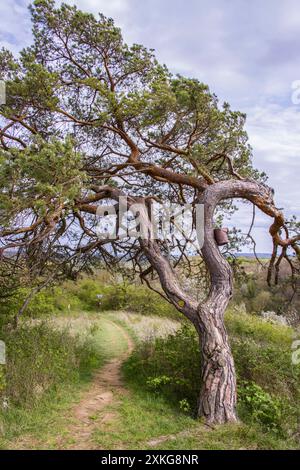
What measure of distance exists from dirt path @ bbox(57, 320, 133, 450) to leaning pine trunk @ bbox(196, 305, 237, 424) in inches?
54.2

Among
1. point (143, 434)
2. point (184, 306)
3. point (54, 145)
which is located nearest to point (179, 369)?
point (184, 306)

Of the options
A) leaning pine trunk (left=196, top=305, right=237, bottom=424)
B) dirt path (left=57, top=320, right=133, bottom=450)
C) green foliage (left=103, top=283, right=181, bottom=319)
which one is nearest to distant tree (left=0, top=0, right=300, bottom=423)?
leaning pine trunk (left=196, top=305, right=237, bottom=424)

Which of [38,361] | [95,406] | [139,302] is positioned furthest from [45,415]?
[139,302]

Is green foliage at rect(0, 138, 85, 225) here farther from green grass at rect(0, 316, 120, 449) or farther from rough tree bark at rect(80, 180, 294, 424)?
green grass at rect(0, 316, 120, 449)

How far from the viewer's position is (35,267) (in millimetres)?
6844

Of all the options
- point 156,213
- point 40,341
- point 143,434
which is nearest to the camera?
point 143,434

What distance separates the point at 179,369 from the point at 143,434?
158 centimetres

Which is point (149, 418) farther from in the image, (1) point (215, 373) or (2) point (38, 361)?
(2) point (38, 361)

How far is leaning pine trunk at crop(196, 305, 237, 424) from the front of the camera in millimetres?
4883

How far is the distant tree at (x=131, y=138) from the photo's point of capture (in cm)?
523

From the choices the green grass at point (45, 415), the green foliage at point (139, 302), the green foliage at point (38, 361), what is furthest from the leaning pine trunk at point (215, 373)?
the green foliage at point (139, 302)

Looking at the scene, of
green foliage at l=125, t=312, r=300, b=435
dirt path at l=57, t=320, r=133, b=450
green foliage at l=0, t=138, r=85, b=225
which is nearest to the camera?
green foliage at l=0, t=138, r=85, b=225

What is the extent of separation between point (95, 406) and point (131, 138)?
494 centimetres

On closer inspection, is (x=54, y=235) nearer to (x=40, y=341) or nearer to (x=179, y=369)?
(x=40, y=341)
